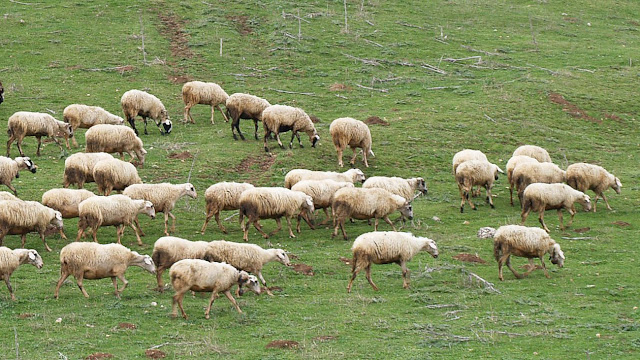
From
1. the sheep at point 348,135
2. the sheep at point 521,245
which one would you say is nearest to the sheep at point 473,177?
the sheep at point 348,135

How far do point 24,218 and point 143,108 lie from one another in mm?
12689

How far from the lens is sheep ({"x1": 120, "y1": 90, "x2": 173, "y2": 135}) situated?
33031 mm

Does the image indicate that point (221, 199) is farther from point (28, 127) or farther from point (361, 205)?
point (28, 127)

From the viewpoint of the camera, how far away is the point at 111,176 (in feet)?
80.9

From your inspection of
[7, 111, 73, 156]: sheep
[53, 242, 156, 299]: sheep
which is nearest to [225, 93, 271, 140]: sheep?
[7, 111, 73, 156]: sheep

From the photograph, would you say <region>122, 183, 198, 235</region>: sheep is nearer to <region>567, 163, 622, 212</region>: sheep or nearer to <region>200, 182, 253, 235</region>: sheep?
<region>200, 182, 253, 235</region>: sheep

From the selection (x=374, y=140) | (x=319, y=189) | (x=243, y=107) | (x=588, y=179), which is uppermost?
(x=243, y=107)

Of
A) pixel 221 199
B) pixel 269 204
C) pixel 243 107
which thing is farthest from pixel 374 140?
pixel 269 204

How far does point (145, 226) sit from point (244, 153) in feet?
24.7

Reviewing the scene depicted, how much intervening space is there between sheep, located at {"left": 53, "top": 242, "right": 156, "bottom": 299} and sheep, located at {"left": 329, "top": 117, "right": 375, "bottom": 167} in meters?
12.4

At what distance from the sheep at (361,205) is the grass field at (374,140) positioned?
740 mm

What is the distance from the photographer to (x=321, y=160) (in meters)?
30.5

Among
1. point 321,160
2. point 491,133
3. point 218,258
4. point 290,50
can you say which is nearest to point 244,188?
point 218,258

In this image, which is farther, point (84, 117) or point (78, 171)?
point (84, 117)
